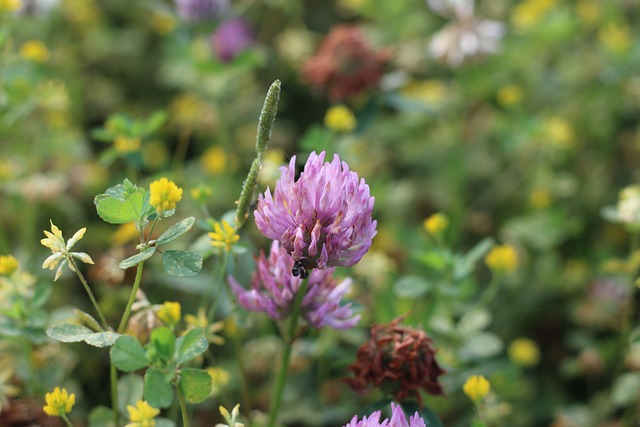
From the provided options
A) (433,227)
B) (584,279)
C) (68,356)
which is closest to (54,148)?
(68,356)

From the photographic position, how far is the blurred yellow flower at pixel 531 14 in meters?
2.64

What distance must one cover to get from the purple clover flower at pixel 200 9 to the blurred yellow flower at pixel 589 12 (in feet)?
4.67

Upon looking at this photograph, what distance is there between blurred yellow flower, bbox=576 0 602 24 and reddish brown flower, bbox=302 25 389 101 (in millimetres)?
1182

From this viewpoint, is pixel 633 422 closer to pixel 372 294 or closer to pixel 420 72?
pixel 372 294

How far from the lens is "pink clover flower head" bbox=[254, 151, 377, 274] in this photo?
3.39 feet

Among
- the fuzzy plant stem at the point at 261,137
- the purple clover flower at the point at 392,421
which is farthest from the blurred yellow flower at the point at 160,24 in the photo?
the purple clover flower at the point at 392,421

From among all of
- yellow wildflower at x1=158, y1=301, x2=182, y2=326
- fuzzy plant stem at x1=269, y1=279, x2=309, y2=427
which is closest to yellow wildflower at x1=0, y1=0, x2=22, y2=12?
yellow wildflower at x1=158, y1=301, x2=182, y2=326

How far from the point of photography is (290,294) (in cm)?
119

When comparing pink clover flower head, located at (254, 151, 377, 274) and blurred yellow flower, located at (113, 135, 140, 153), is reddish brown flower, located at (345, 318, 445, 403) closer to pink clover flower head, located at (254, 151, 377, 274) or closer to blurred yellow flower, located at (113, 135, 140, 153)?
pink clover flower head, located at (254, 151, 377, 274)

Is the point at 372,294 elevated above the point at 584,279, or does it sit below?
below

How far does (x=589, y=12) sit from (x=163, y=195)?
2216 millimetres

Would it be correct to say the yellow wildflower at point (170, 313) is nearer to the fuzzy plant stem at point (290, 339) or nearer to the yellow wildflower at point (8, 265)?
the fuzzy plant stem at point (290, 339)

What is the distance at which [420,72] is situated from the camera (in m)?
2.79

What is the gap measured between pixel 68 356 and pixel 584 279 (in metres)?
1.40
